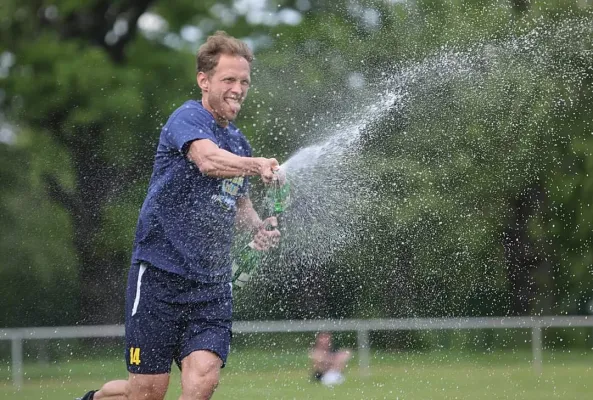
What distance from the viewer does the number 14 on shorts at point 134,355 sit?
5.12 m

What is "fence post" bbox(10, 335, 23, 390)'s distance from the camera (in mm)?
11016

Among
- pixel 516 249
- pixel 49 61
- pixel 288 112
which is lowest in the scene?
pixel 516 249

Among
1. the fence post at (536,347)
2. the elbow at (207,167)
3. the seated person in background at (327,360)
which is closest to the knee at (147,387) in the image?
the elbow at (207,167)

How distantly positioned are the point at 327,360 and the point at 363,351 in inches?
32.2

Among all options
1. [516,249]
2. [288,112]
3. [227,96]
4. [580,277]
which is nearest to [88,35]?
[288,112]

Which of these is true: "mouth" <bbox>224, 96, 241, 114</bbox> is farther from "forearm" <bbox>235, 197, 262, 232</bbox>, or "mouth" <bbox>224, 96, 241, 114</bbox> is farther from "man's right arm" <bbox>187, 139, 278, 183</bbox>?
"forearm" <bbox>235, 197, 262, 232</bbox>

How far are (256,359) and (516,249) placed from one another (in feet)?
21.6

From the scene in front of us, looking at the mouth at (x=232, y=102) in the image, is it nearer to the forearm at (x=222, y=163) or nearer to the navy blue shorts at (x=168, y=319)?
the forearm at (x=222, y=163)

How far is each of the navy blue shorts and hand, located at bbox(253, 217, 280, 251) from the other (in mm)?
306

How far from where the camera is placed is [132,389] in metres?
5.19

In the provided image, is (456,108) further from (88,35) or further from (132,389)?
Result: (132,389)

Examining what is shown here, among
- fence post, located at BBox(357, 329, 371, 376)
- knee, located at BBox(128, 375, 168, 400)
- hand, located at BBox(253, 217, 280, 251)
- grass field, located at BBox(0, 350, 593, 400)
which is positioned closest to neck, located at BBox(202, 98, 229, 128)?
hand, located at BBox(253, 217, 280, 251)

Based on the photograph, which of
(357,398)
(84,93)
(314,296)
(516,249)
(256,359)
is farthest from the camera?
(516,249)

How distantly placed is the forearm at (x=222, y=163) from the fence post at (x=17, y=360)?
266 inches
